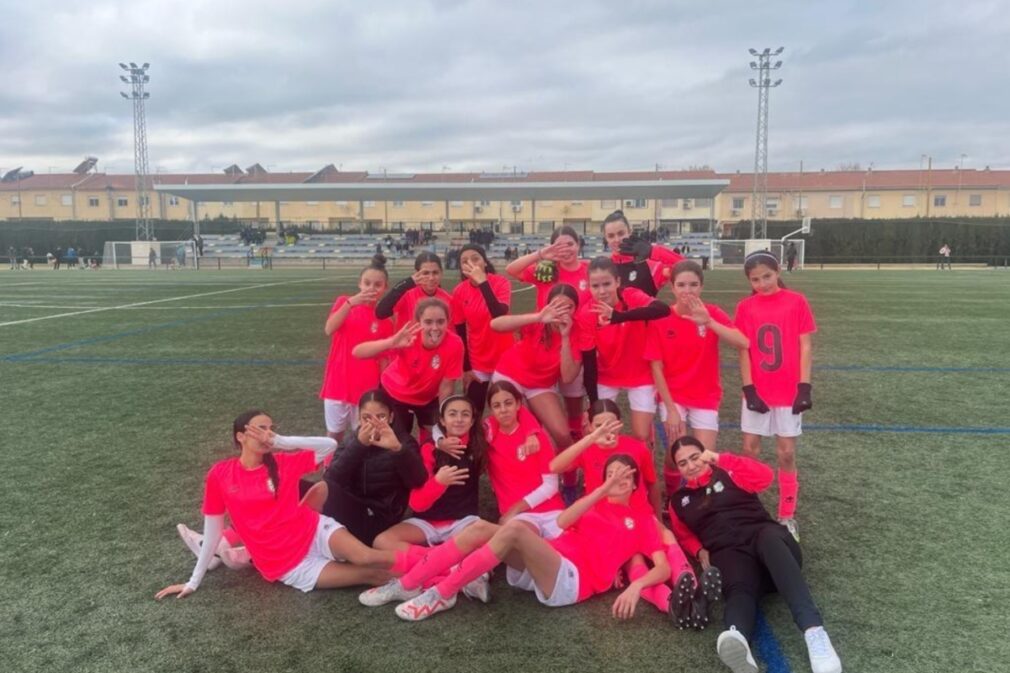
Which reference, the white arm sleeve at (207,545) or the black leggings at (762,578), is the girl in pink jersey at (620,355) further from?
the white arm sleeve at (207,545)

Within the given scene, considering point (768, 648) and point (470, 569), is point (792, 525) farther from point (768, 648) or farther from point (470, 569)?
point (470, 569)

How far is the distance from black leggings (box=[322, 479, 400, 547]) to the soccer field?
44cm

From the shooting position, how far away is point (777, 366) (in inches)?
161

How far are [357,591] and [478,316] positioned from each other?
210 cm

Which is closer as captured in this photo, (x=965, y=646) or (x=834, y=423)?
(x=965, y=646)

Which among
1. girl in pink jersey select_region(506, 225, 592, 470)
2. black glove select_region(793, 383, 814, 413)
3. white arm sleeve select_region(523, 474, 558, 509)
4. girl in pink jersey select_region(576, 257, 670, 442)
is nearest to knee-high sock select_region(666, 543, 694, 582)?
white arm sleeve select_region(523, 474, 558, 509)

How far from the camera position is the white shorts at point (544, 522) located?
11.6 feet

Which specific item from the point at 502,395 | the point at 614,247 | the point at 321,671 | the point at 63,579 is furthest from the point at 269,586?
the point at 614,247

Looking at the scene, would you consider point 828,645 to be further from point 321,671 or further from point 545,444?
point 321,671

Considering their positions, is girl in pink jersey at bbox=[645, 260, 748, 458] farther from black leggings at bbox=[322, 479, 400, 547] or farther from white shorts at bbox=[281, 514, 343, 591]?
white shorts at bbox=[281, 514, 343, 591]

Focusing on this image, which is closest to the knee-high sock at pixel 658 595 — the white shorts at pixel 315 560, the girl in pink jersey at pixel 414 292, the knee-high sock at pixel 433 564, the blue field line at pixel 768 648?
the blue field line at pixel 768 648

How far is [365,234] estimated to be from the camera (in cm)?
4962

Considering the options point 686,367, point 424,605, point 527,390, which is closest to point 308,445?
point 424,605

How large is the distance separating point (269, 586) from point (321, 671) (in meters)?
0.87
